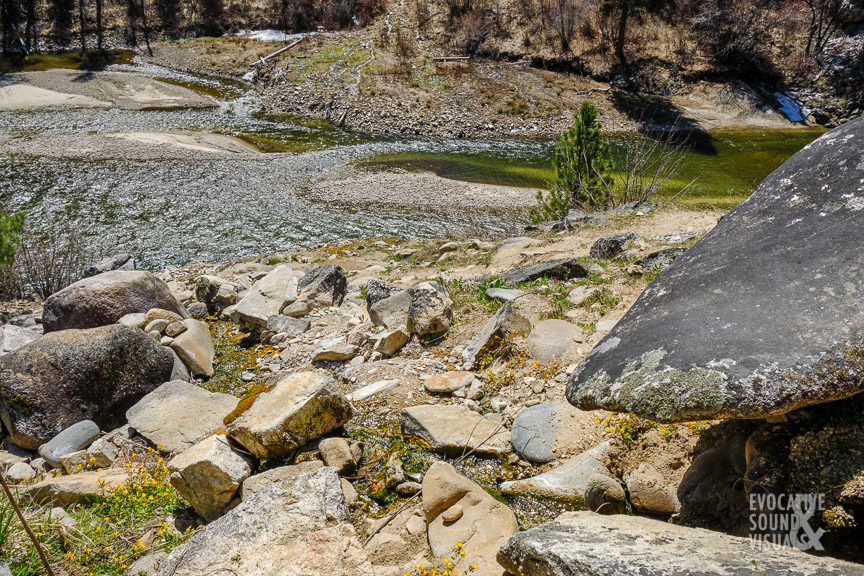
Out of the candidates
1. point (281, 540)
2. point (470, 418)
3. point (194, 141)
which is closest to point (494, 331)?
point (470, 418)

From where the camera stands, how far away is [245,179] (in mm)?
22703

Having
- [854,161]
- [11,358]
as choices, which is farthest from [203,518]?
[854,161]

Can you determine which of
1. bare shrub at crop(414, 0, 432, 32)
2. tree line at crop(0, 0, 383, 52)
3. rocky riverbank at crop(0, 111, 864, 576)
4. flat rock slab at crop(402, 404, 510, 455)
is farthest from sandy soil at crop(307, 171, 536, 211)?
tree line at crop(0, 0, 383, 52)

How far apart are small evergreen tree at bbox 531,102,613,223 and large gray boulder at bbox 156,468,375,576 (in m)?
12.9

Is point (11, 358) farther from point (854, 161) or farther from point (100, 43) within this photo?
point (100, 43)

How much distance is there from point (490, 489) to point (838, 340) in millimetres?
2797

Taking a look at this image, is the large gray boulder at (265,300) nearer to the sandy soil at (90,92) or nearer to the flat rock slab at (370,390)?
the flat rock slab at (370,390)

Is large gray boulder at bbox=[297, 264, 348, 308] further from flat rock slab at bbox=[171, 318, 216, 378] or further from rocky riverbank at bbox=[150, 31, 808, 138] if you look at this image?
rocky riverbank at bbox=[150, 31, 808, 138]

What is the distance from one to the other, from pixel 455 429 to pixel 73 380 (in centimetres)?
477

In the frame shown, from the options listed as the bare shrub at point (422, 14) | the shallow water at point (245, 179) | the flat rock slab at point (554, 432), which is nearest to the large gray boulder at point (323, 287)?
the flat rock slab at point (554, 432)

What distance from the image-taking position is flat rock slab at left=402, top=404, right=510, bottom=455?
199 inches

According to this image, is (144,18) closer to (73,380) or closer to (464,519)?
(73,380)

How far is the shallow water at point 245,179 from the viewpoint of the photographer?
17812 millimetres

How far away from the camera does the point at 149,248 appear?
1664 centimetres
